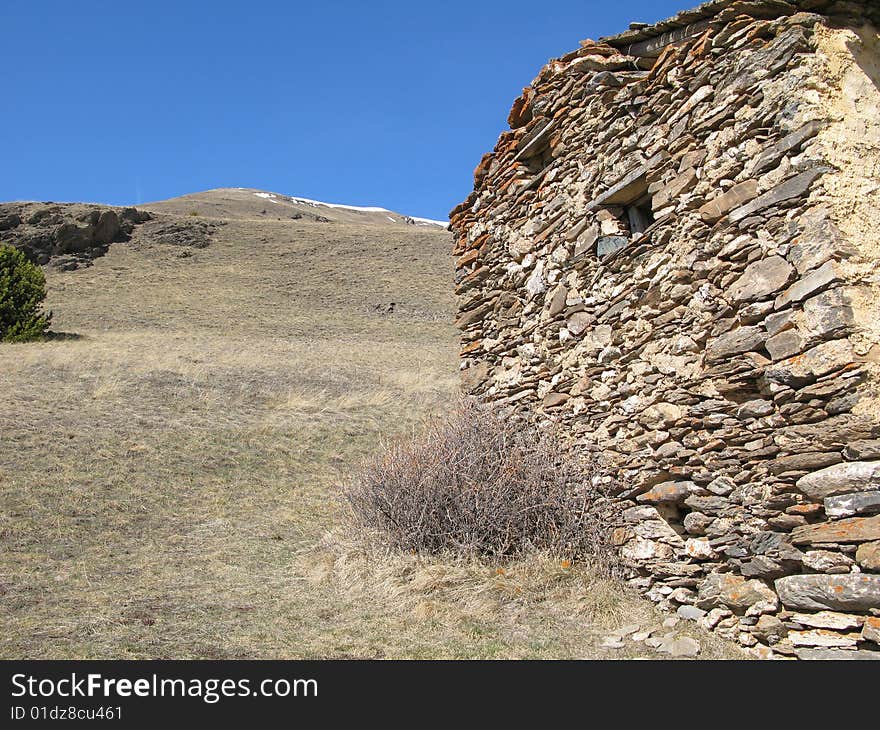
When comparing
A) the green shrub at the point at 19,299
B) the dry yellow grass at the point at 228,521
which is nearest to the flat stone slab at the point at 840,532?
the dry yellow grass at the point at 228,521

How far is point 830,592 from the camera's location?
367 centimetres

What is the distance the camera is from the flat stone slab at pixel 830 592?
3504 mm

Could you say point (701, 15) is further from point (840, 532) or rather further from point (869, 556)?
point (869, 556)

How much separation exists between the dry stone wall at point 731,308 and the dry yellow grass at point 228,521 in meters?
0.76

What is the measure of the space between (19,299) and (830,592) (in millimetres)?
25925

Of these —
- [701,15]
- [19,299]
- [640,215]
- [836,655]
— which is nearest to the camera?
[836,655]

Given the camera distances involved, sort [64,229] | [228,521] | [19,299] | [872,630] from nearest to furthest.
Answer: [872,630] < [228,521] < [19,299] < [64,229]

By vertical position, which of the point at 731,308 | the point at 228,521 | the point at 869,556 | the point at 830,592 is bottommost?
the point at 830,592

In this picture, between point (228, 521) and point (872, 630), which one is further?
point (228, 521)

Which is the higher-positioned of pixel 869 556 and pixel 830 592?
pixel 869 556

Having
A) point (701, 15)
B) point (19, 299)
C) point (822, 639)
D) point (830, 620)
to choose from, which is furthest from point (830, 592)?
point (19, 299)

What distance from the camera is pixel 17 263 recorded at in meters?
24.5

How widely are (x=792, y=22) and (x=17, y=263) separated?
2688cm

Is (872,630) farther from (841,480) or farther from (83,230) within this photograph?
(83,230)
